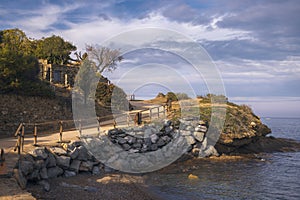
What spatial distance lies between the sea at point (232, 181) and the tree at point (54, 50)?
2492cm

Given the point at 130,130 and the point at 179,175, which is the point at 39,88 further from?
the point at 179,175

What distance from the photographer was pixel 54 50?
36.9m

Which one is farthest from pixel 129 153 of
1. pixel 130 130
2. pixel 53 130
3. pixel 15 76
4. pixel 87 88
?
pixel 87 88

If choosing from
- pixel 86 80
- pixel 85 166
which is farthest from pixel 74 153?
pixel 86 80

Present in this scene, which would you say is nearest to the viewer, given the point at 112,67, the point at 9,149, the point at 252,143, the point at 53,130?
the point at 9,149

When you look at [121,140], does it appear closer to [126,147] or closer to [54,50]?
[126,147]

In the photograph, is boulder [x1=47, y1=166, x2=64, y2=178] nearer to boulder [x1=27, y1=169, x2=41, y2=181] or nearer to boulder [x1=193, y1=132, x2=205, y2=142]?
boulder [x1=27, y1=169, x2=41, y2=181]

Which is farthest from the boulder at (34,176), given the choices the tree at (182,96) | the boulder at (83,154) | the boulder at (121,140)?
the tree at (182,96)

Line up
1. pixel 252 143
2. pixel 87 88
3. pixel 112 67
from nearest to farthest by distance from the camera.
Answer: pixel 252 143, pixel 87 88, pixel 112 67

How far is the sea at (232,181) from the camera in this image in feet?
43.8

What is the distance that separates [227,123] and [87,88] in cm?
1338

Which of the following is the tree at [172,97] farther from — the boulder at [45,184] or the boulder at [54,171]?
the boulder at [45,184]

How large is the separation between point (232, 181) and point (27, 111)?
14673 mm

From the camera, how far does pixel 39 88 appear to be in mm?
23406
